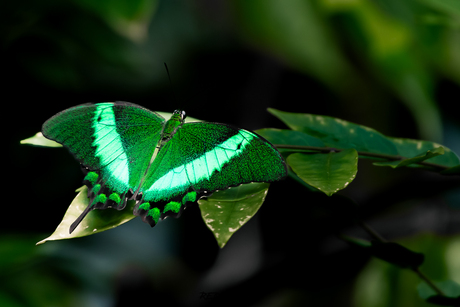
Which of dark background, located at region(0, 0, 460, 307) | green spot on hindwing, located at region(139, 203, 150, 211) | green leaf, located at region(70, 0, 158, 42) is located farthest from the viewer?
dark background, located at region(0, 0, 460, 307)

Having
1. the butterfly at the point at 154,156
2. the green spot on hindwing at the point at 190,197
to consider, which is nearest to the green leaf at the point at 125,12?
the butterfly at the point at 154,156

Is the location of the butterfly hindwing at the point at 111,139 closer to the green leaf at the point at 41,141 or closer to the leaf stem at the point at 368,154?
the green leaf at the point at 41,141

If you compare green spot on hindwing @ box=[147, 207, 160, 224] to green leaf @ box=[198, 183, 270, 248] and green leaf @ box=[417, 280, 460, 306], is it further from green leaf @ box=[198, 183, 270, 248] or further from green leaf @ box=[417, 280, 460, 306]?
green leaf @ box=[417, 280, 460, 306]

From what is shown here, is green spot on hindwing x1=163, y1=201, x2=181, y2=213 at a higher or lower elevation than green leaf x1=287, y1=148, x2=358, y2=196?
lower

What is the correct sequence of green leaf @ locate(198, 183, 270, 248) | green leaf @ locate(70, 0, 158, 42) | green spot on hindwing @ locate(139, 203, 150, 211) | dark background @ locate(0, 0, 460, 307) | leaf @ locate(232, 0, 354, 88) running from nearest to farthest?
green leaf @ locate(198, 183, 270, 248)
green spot on hindwing @ locate(139, 203, 150, 211)
green leaf @ locate(70, 0, 158, 42)
dark background @ locate(0, 0, 460, 307)
leaf @ locate(232, 0, 354, 88)

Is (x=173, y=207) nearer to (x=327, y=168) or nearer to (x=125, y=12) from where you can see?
(x=327, y=168)

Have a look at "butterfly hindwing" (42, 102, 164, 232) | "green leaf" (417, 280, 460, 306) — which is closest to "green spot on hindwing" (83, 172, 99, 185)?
"butterfly hindwing" (42, 102, 164, 232)
